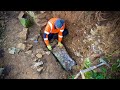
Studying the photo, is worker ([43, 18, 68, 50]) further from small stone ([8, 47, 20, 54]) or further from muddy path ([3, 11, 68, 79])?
small stone ([8, 47, 20, 54])

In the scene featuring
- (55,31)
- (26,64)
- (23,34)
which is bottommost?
(26,64)

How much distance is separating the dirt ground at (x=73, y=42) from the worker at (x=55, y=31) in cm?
23

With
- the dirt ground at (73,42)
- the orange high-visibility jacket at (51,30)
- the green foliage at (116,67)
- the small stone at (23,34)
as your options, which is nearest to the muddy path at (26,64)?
the dirt ground at (73,42)

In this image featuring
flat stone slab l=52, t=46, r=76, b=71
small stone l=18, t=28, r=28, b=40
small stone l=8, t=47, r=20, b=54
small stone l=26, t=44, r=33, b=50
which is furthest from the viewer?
small stone l=18, t=28, r=28, b=40

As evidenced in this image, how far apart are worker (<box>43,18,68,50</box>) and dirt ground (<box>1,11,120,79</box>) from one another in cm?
23

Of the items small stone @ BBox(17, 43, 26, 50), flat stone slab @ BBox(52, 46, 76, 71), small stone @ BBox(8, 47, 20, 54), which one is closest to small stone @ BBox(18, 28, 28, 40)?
small stone @ BBox(17, 43, 26, 50)

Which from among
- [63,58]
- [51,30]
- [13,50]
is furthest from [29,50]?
[63,58]

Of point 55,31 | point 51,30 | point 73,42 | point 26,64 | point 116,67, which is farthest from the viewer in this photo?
point 73,42

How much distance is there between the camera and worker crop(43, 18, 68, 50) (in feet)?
17.5

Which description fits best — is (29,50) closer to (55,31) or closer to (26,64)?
(26,64)

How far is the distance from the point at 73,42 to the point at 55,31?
24.7 inches

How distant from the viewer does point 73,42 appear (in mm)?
5762

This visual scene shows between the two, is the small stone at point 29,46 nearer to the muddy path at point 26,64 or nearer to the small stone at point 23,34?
the muddy path at point 26,64
